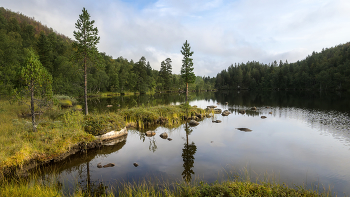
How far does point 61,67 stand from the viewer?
5728 centimetres

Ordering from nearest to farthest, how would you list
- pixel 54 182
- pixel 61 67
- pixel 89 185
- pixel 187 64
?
pixel 54 182
pixel 89 185
pixel 187 64
pixel 61 67

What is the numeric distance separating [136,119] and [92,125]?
25.1 feet

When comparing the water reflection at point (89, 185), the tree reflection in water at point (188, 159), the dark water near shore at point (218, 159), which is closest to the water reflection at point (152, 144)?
the dark water near shore at point (218, 159)

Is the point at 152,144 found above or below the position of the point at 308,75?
below

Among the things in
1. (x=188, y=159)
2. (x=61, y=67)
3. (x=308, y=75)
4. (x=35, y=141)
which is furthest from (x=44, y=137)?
(x=308, y=75)

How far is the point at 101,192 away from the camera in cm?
783

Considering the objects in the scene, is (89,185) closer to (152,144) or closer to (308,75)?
(152,144)

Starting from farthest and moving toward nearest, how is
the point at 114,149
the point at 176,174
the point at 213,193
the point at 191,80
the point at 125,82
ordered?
the point at 125,82 → the point at 191,80 → the point at 114,149 → the point at 176,174 → the point at 213,193

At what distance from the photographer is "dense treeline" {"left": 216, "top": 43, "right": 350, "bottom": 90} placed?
87000 millimetres

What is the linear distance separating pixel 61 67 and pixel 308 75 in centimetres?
13810


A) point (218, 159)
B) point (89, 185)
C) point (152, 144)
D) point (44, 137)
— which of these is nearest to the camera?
point (89, 185)

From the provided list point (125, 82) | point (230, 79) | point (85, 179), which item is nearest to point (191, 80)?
point (85, 179)

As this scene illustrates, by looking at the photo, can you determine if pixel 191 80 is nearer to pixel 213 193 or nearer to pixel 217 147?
pixel 217 147

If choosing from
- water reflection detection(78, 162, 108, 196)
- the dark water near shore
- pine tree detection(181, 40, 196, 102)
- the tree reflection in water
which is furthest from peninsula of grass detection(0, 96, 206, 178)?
pine tree detection(181, 40, 196, 102)
